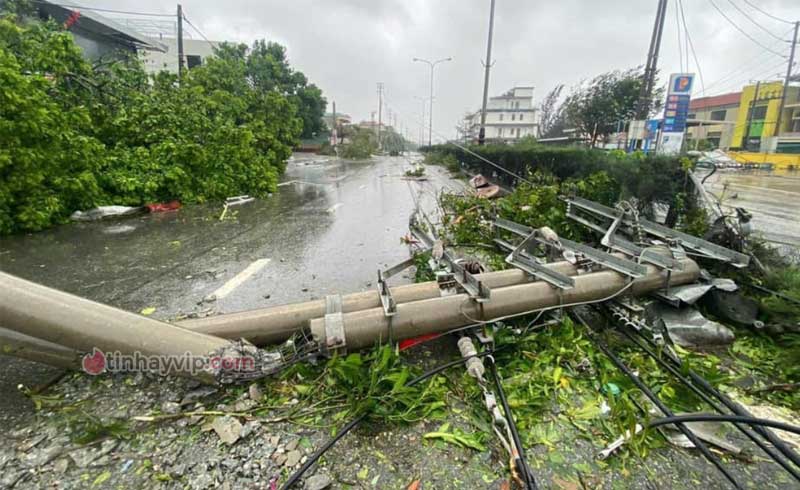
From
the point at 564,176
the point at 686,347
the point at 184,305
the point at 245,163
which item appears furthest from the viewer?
the point at 245,163

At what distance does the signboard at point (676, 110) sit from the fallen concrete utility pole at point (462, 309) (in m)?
7.82

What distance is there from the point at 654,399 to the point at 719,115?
65.2 m

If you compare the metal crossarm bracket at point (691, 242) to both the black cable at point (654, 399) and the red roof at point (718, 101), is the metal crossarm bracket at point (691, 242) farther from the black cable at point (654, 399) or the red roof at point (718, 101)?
the red roof at point (718, 101)

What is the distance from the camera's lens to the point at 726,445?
1.81 meters

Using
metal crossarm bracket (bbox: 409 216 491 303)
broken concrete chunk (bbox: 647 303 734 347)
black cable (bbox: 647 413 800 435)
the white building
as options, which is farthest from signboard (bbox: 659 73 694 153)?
the white building

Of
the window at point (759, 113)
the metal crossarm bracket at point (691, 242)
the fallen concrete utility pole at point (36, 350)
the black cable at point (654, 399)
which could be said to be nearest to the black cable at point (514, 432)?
the black cable at point (654, 399)

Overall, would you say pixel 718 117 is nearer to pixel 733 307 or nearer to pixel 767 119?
pixel 767 119

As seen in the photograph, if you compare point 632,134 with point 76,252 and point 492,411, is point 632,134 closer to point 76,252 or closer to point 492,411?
point 492,411

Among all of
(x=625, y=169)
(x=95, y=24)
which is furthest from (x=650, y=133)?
(x=95, y=24)

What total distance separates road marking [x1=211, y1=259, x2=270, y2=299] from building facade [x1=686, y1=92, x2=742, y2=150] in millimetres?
46881

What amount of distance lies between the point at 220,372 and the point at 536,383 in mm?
1916

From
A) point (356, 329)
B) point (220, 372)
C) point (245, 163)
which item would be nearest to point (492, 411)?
point (356, 329)

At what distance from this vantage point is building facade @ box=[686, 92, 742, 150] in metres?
40.7

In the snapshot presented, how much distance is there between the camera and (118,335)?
1971 millimetres
